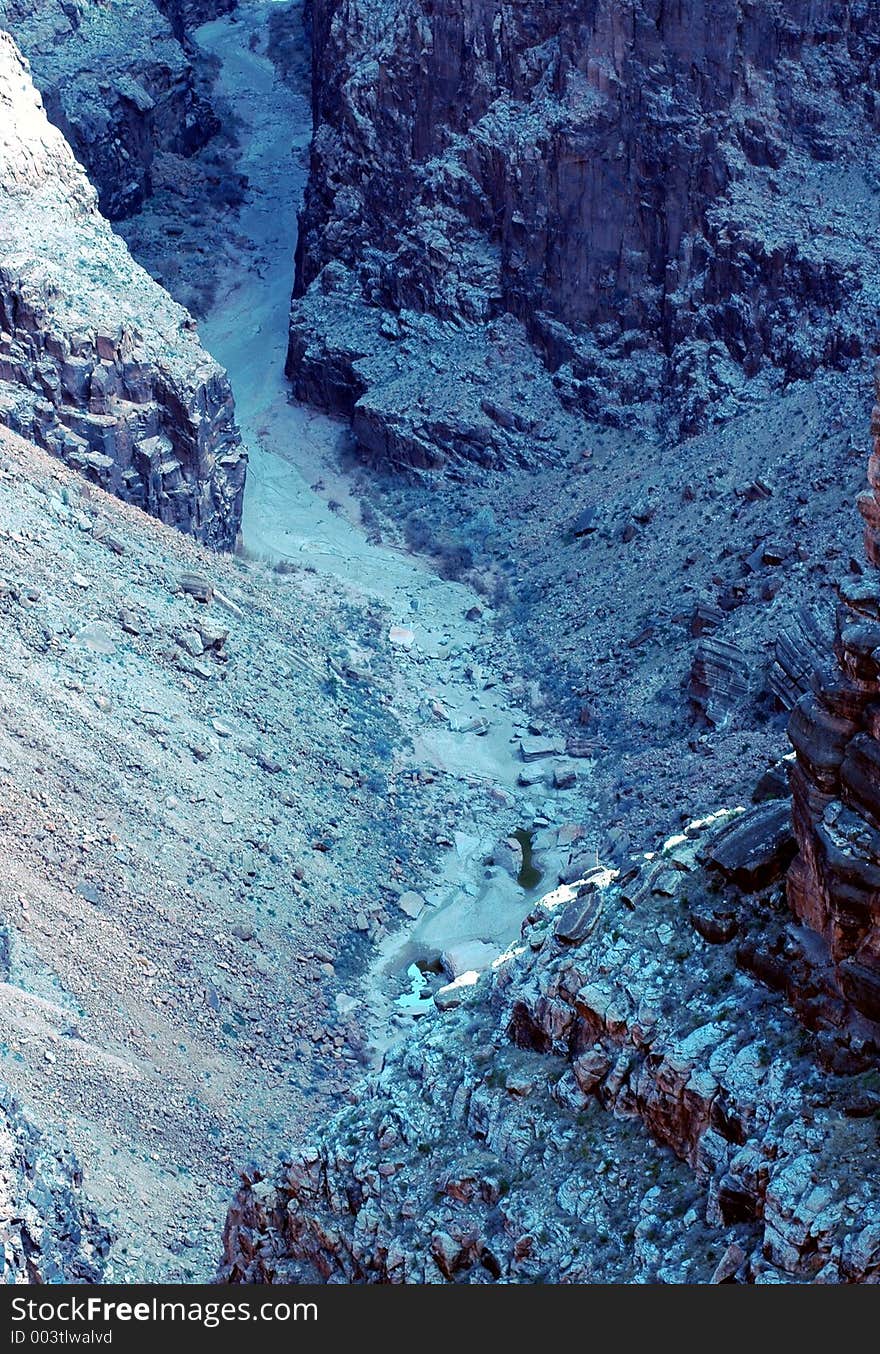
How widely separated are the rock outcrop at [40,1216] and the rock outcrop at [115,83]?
47233 mm

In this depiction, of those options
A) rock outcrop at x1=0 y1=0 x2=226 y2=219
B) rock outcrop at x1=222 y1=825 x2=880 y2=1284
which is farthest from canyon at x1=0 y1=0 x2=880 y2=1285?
rock outcrop at x1=0 y1=0 x2=226 y2=219

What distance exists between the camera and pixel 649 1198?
1975cm

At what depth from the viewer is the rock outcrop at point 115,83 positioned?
6944 centimetres

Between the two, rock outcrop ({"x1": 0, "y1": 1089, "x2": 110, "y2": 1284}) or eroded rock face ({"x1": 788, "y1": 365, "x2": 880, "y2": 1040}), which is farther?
rock outcrop ({"x1": 0, "y1": 1089, "x2": 110, "y2": 1284})

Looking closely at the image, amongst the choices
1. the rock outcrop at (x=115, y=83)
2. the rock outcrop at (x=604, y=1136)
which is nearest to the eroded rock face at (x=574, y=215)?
the rock outcrop at (x=115, y=83)

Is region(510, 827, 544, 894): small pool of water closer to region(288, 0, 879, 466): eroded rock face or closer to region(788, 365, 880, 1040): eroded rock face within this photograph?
region(288, 0, 879, 466): eroded rock face

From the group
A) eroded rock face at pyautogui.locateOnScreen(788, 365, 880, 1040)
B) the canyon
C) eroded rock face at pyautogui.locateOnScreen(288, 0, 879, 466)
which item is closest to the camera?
eroded rock face at pyautogui.locateOnScreen(788, 365, 880, 1040)

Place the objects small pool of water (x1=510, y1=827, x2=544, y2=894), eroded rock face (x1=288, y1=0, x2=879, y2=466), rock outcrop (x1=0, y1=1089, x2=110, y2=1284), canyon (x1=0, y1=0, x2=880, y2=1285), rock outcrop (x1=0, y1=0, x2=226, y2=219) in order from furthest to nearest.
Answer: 1. rock outcrop (x1=0, y1=0, x2=226, y2=219)
2. eroded rock face (x1=288, y1=0, x2=879, y2=466)
3. small pool of water (x1=510, y1=827, x2=544, y2=894)
4. rock outcrop (x1=0, y1=1089, x2=110, y2=1284)
5. canyon (x1=0, y1=0, x2=880, y2=1285)

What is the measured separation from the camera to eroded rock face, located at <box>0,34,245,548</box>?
43.6 meters

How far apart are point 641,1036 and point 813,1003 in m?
2.05

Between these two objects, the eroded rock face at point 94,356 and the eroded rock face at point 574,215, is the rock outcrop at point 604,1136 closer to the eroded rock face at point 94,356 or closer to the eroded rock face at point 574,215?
the eroded rock face at point 94,356

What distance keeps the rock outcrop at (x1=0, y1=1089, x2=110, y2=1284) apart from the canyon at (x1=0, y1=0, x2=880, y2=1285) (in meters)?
0.09

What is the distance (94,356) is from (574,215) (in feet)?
59.2

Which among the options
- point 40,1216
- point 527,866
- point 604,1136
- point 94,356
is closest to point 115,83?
point 94,356
